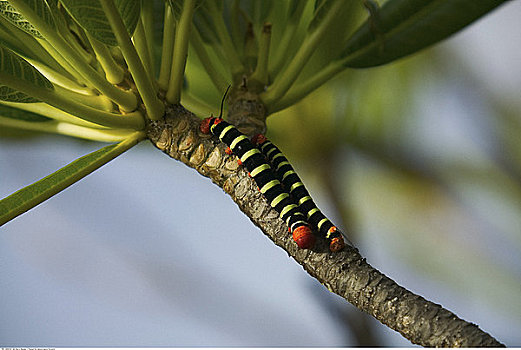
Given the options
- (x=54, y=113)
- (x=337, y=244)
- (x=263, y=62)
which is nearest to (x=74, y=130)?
(x=54, y=113)

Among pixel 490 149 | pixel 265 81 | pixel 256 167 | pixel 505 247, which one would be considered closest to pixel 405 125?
pixel 490 149

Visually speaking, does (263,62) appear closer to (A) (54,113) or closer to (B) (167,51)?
(B) (167,51)

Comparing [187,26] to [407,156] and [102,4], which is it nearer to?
[102,4]

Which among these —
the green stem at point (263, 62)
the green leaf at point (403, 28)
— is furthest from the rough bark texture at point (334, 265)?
the green leaf at point (403, 28)

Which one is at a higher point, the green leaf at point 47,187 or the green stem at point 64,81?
the green stem at point 64,81

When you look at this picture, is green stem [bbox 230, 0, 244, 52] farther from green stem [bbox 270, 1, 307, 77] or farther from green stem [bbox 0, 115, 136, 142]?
green stem [bbox 0, 115, 136, 142]

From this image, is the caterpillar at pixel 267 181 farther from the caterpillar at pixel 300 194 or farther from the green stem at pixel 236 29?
the green stem at pixel 236 29
